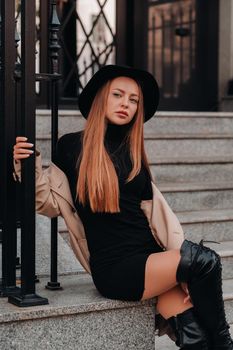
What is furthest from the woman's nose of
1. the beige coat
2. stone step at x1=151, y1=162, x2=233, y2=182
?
stone step at x1=151, y1=162, x2=233, y2=182

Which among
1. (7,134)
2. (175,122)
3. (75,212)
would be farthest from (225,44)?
(7,134)

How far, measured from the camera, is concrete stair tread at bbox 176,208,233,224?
501 cm

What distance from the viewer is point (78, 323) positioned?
330cm

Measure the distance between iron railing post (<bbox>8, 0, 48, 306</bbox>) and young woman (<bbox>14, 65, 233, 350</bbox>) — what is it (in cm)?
8

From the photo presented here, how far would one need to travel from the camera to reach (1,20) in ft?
11.0

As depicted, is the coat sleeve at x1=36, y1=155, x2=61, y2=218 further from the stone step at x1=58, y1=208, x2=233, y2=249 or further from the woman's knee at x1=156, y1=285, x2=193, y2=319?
the stone step at x1=58, y1=208, x2=233, y2=249

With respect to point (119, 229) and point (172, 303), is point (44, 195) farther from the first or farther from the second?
point (172, 303)

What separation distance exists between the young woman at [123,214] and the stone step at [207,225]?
1.45m

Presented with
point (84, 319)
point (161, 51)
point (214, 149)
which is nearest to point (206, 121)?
point (214, 149)

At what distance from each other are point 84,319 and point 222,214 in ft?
7.27

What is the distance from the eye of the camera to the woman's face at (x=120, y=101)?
11.4ft

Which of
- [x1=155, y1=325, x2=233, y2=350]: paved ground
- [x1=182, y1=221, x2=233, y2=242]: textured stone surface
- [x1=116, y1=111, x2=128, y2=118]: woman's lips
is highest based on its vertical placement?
[x1=116, y1=111, x2=128, y2=118]: woman's lips

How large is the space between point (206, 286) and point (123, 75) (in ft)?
3.49

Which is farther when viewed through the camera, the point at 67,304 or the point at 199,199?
the point at 199,199
